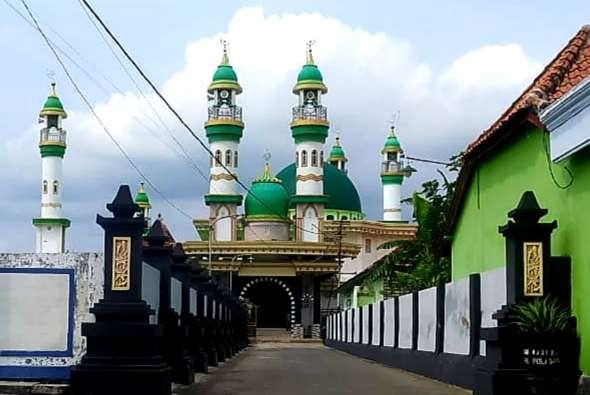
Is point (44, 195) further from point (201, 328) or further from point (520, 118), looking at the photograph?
point (520, 118)

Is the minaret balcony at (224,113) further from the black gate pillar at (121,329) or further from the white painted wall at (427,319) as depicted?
the black gate pillar at (121,329)

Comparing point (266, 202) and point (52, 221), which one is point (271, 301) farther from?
point (52, 221)

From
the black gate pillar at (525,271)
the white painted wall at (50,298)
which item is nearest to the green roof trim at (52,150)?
the white painted wall at (50,298)

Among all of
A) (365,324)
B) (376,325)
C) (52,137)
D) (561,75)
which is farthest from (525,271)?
(52,137)

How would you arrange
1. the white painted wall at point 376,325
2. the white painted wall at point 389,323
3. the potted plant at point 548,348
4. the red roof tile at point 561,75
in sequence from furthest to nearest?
the white painted wall at point 376,325
the white painted wall at point 389,323
the red roof tile at point 561,75
the potted plant at point 548,348

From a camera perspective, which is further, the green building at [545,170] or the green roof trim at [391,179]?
the green roof trim at [391,179]

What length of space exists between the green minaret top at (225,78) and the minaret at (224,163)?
107 centimetres

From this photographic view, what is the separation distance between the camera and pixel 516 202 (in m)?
16.3

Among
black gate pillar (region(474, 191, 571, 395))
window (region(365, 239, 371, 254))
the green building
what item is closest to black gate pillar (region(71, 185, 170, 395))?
black gate pillar (region(474, 191, 571, 395))

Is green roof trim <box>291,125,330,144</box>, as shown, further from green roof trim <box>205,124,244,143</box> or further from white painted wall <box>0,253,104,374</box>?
white painted wall <box>0,253,104,374</box>

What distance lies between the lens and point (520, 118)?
15281 millimetres

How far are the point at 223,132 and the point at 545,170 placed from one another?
57.7 metres

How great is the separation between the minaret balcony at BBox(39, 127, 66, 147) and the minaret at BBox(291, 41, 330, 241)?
52.8ft

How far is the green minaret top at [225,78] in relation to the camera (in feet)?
243
